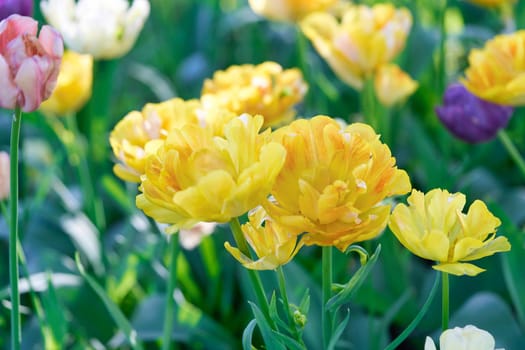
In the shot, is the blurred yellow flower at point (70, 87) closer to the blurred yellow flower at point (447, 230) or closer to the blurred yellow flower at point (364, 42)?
the blurred yellow flower at point (364, 42)

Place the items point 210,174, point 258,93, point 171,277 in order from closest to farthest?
point 210,174 < point 171,277 < point 258,93

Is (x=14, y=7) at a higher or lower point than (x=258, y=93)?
higher

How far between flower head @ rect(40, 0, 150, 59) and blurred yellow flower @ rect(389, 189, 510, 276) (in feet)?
1.91

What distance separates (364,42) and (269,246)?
1.93 ft

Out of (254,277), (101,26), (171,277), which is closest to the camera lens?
(254,277)

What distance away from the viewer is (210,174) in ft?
1.83

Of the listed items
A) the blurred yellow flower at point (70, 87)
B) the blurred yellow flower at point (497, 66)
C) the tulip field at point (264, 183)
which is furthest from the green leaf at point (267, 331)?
the blurred yellow flower at point (70, 87)

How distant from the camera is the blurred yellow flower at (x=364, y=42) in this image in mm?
1131

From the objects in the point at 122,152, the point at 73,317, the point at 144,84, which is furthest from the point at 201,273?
the point at 144,84

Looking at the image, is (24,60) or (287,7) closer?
(24,60)

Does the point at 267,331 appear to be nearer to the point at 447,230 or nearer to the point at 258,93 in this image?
the point at 447,230

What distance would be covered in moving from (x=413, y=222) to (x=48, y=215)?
103cm

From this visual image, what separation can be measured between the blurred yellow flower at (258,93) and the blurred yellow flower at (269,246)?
0.30 metres

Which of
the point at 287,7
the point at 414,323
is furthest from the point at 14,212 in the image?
the point at 287,7
